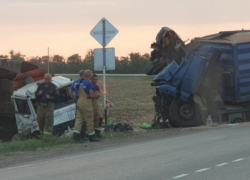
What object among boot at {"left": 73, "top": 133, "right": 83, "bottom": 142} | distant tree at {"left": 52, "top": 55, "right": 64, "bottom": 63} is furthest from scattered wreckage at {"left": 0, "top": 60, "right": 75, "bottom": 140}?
distant tree at {"left": 52, "top": 55, "right": 64, "bottom": 63}

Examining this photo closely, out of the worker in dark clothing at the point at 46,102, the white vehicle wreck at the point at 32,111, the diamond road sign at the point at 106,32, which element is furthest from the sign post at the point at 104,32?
the worker in dark clothing at the point at 46,102

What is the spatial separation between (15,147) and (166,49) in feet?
23.2

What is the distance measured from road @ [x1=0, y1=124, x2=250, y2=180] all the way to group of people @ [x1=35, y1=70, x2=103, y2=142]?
1.38 meters

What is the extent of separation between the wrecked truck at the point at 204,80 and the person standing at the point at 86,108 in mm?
4224

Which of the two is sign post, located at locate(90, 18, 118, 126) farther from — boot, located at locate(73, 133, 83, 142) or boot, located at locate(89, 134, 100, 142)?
boot, located at locate(73, 133, 83, 142)

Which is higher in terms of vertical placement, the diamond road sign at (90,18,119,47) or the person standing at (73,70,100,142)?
the diamond road sign at (90,18,119,47)

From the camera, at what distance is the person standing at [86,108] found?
45.1 feet

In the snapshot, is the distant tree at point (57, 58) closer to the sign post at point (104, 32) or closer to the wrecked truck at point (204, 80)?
the wrecked truck at point (204, 80)

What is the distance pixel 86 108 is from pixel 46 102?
1338 millimetres

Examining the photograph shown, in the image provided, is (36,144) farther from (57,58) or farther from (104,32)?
(57,58)

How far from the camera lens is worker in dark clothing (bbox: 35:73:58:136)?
14.4 metres

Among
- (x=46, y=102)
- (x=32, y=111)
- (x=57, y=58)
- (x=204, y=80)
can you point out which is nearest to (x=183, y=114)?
(x=204, y=80)

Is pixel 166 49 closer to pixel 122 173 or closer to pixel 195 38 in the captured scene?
pixel 195 38

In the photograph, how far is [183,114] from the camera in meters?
17.5
